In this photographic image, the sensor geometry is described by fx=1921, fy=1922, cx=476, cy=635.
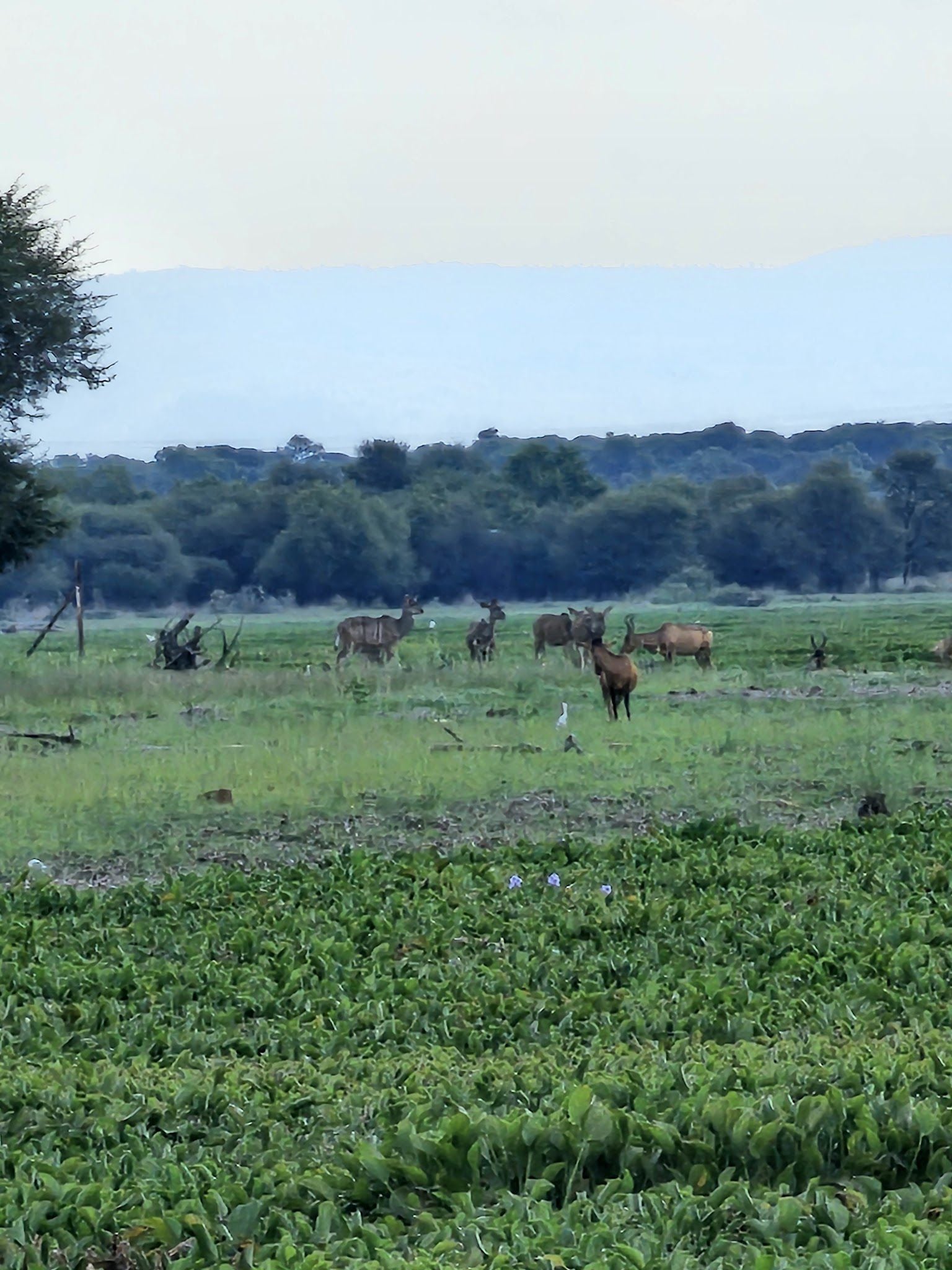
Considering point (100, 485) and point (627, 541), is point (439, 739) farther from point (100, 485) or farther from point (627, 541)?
point (100, 485)

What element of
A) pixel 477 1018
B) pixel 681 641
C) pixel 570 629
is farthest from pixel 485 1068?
pixel 681 641

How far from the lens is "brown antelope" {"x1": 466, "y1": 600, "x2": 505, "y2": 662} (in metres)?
21.7

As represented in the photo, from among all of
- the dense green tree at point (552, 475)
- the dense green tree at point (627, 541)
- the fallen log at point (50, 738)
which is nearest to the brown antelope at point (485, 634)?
the dense green tree at point (627, 541)

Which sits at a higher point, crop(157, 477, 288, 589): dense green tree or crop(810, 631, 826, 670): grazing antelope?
crop(157, 477, 288, 589): dense green tree

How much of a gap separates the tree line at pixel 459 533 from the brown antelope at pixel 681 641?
463 mm

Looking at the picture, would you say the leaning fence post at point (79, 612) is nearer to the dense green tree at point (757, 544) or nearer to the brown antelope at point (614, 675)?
the brown antelope at point (614, 675)

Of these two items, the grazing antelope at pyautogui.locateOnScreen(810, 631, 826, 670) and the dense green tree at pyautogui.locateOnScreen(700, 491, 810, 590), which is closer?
the grazing antelope at pyautogui.locateOnScreen(810, 631, 826, 670)

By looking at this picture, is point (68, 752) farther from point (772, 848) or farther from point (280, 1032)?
point (280, 1032)

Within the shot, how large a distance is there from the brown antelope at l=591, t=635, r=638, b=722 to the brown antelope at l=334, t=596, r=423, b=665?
4702 mm

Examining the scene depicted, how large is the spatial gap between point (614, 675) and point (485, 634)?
4672mm

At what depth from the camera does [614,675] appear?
17.4 m

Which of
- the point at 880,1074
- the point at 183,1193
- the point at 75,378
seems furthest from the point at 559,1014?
the point at 75,378

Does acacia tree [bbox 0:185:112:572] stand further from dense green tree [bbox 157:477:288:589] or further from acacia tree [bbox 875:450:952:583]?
acacia tree [bbox 875:450:952:583]

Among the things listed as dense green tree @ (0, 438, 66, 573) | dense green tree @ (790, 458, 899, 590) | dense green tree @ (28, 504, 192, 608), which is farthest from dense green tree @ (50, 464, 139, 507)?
dense green tree @ (790, 458, 899, 590)
